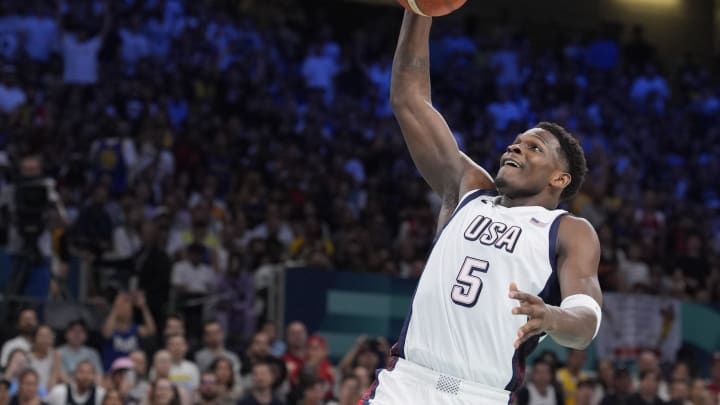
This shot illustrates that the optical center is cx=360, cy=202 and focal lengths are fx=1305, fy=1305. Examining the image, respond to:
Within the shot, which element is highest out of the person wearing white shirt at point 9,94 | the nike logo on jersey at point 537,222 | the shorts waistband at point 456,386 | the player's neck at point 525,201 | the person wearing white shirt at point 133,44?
the person wearing white shirt at point 133,44

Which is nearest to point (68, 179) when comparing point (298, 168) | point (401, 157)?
point (298, 168)

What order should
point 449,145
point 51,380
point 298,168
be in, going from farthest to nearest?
point 298,168 → point 51,380 → point 449,145

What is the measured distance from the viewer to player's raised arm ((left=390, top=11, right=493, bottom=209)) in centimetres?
625

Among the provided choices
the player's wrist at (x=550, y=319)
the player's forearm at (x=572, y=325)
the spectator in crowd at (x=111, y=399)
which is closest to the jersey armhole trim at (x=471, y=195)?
the player's forearm at (x=572, y=325)

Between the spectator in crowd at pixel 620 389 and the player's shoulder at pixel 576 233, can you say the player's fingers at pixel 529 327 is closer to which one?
the player's shoulder at pixel 576 233

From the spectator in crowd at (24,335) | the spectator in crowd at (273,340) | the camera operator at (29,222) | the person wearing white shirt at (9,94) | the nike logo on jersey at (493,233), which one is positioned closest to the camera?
the nike logo on jersey at (493,233)

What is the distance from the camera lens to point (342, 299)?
15.3 meters

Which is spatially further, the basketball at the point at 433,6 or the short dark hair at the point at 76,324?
the short dark hair at the point at 76,324

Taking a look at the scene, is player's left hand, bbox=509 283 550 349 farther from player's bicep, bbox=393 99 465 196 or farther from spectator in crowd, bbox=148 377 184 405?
spectator in crowd, bbox=148 377 184 405

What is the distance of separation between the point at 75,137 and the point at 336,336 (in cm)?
471

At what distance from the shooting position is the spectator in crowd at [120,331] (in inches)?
544

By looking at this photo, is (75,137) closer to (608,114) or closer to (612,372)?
(612,372)

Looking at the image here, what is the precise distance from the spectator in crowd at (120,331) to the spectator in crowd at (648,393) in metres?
5.43

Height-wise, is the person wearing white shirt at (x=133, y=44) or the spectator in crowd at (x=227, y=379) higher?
the person wearing white shirt at (x=133, y=44)
